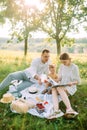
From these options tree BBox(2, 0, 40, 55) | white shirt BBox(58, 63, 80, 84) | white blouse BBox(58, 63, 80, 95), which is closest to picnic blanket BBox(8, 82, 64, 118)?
white blouse BBox(58, 63, 80, 95)

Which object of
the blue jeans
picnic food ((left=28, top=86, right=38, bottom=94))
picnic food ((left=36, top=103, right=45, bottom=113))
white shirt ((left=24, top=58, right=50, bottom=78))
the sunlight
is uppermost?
the sunlight

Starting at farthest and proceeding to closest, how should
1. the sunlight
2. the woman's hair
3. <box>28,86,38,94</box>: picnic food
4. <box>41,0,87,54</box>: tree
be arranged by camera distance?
the sunlight < <box>41,0,87,54</box>: tree < <box>28,86,38,94</box>: picnic food < the woman's hair

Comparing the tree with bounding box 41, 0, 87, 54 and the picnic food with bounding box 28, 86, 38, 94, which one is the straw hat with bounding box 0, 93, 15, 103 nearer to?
the picnic food with bounding box 28, 86, 38, 94

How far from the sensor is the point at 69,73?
30.0 feet

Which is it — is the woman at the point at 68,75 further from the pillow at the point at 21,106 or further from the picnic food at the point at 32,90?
the picnic food at the point at 32,90

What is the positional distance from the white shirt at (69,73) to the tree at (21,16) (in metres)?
18.7

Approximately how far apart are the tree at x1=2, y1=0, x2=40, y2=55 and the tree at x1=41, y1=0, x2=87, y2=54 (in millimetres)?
1198

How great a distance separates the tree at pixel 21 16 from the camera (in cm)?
2842

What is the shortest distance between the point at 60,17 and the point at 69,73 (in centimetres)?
2025

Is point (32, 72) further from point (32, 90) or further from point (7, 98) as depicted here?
point (7, 98)

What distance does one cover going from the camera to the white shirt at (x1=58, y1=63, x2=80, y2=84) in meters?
9.09

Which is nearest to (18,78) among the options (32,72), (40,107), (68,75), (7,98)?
(32,72)

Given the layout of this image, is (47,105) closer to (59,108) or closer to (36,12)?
(59,108)

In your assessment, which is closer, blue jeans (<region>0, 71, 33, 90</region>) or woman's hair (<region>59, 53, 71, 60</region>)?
woman's hair (<region>59, 53, 71, 60</region>)
